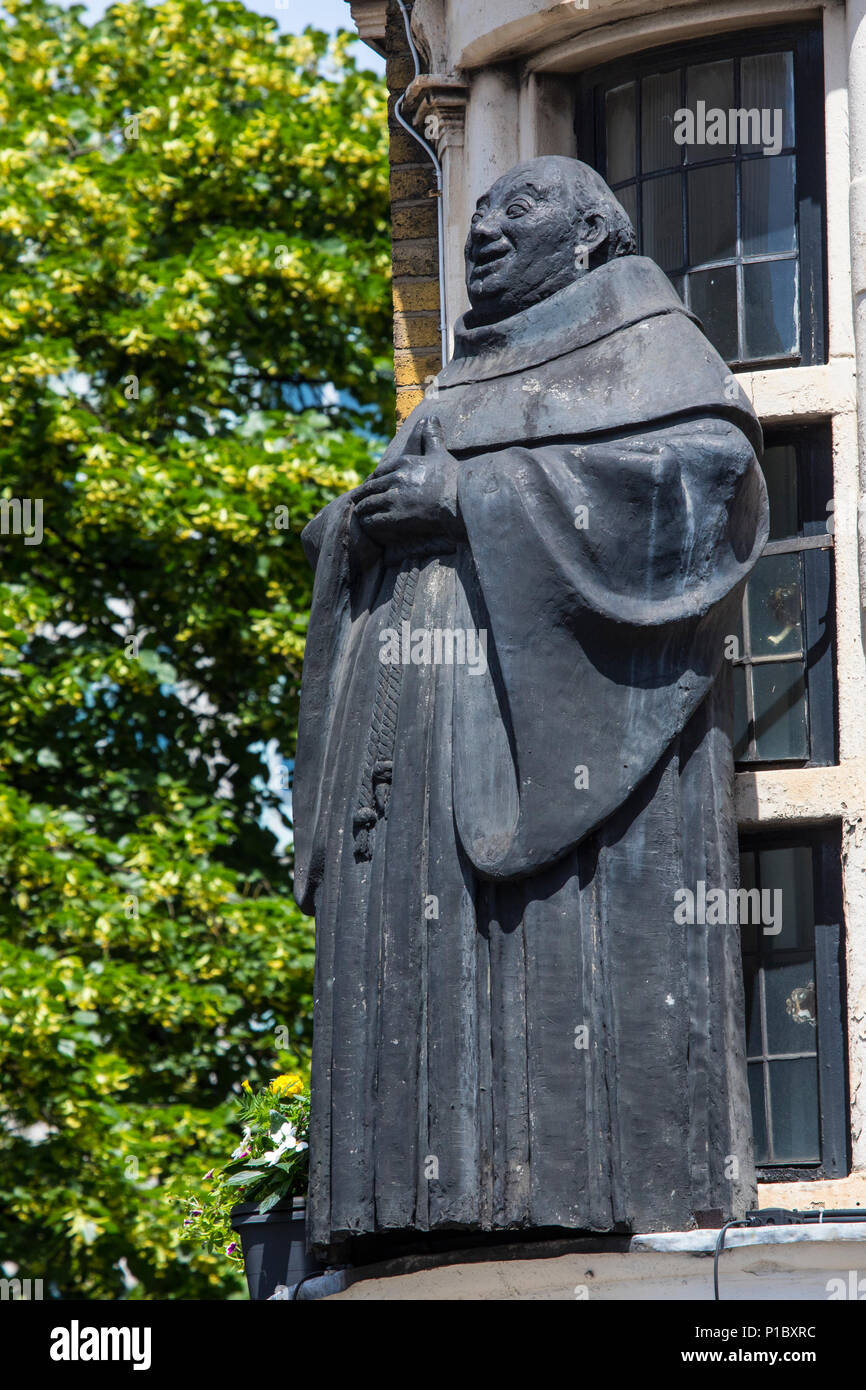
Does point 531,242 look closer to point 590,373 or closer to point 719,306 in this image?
point 590,373

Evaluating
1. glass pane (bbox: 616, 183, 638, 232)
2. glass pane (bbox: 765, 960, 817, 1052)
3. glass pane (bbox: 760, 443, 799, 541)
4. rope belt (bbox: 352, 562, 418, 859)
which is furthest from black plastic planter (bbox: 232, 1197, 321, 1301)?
glass pane (bbox: 616, 183, 638, 232)

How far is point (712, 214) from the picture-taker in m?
7.94

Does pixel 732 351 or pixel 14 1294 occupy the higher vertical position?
pixel 732 351

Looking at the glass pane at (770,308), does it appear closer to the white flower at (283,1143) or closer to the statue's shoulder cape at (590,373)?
the statue's shoulder cape at (590,373)

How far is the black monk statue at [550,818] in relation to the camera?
Result: 6031mm

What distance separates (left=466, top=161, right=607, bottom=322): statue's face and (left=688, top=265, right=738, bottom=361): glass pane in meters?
1.11

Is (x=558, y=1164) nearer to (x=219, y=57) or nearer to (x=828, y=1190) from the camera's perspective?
(x=828, y=1190)

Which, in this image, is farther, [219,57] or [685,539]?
[219,57]

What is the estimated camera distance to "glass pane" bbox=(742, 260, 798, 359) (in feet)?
25.5

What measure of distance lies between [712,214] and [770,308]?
1.24ft

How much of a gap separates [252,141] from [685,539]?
37.4 ft
